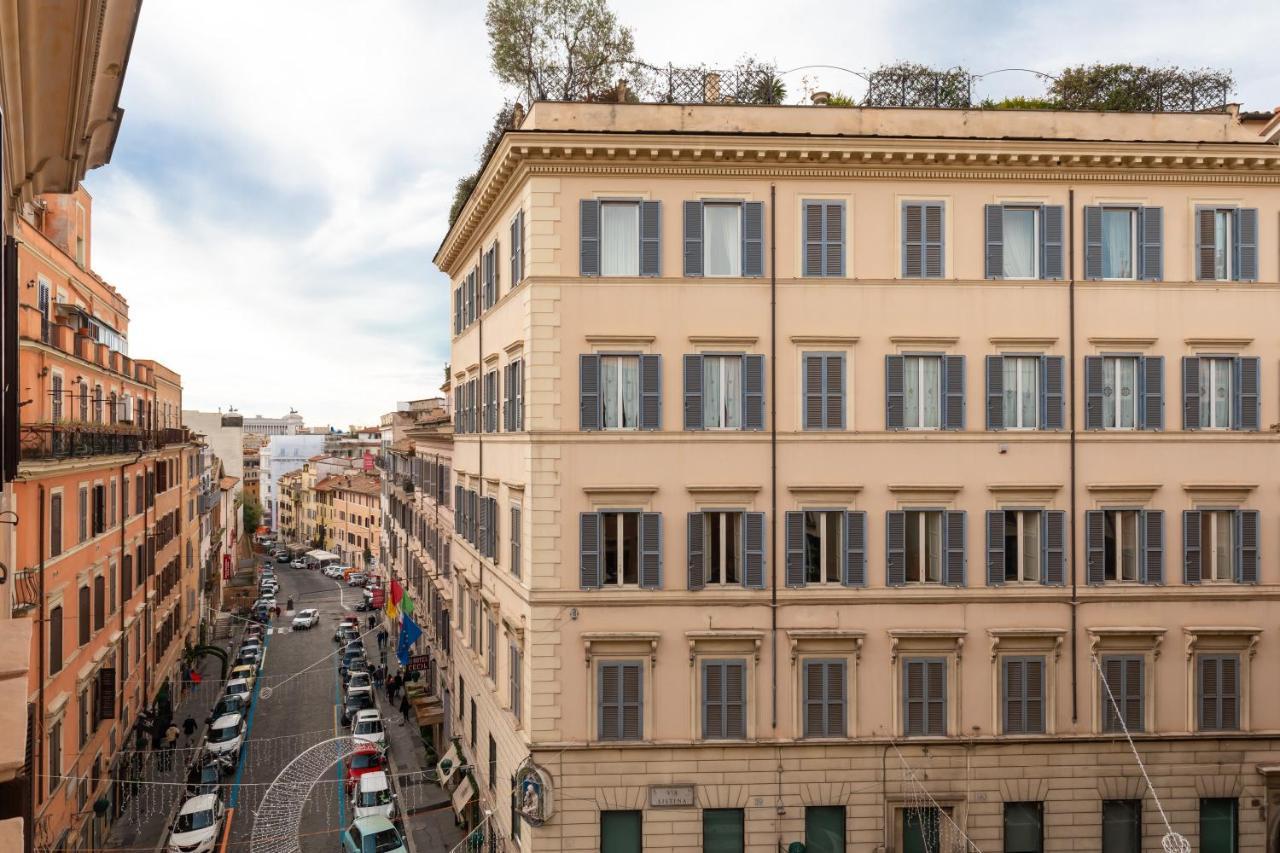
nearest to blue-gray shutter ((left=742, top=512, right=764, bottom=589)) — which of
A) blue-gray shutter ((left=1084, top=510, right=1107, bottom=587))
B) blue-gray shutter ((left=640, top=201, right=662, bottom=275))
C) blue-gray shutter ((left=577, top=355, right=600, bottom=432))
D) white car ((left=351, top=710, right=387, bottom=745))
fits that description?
blue-gray shutter ((left=577, top=355, right=600, bottom=432))

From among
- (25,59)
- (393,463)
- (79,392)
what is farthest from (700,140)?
(393,463)

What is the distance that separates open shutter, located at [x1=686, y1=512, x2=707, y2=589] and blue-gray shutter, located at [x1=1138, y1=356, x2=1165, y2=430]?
34.8ft

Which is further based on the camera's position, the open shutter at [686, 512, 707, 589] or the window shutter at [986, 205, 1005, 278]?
the window shutter at [986, 205, 1005, 278]

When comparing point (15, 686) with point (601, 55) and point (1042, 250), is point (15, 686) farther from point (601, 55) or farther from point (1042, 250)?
point (601, 55)

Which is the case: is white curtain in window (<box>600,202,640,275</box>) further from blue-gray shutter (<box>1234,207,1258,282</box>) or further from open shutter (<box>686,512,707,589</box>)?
blue-gray shutter (<box>1234,207,1258,282</box>)

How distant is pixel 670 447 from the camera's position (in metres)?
20.4

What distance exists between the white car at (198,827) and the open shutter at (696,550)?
61.4ft

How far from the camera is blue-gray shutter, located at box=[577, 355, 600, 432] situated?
20.3 meters

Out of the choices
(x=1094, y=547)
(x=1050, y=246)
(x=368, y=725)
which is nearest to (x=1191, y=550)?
(x=1094, y=547)

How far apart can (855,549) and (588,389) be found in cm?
700

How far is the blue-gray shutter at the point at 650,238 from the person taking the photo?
20.5 metres

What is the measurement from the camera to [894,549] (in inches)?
815

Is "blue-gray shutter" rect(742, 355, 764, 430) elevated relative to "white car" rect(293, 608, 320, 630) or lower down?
elevated

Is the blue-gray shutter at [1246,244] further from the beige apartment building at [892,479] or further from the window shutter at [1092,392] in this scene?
the window shutter at [1092,392]
